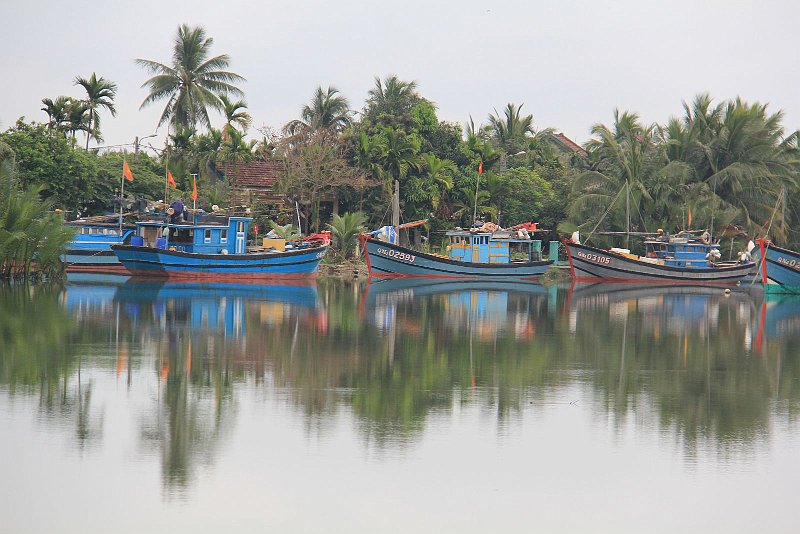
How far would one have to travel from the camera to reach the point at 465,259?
42.9 metres

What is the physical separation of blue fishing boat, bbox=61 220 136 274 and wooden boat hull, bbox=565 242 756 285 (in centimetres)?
1683

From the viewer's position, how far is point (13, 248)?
31469 millimetres

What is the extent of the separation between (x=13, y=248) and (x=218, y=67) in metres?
19.8

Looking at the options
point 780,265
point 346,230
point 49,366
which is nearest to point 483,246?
point 346,230

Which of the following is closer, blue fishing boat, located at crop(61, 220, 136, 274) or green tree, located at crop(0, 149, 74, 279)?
green tree, located at crop(0, 149, 74, 279)

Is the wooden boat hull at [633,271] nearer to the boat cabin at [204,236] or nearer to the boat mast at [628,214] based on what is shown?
the boat mast at [628,214]

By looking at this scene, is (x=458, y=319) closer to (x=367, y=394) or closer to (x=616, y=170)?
(x=367, y=394)

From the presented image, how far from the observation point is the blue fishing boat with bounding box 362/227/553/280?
134 ft

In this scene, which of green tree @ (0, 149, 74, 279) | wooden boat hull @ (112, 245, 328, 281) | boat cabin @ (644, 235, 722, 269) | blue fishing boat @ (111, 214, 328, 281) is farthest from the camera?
boat cabin @ (644, 235, 722, 269)

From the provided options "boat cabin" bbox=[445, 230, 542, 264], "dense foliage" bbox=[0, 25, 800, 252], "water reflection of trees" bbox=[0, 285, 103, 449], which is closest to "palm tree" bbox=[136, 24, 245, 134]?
"dense foliage" bbox=[0, 25, 800, 252]

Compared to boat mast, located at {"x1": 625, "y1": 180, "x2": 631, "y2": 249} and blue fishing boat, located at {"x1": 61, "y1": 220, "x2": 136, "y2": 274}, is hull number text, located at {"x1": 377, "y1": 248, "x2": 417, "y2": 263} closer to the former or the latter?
blue fishing boat, located at {"x1": 61, "y1": 220, "x2": 136, "y2": 274}

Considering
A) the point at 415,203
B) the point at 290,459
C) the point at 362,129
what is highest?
the point at 362,129

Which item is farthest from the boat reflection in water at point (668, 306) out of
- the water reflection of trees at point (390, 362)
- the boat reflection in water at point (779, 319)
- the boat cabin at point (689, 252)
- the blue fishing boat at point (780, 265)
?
the boat cabin at point (689, 252)

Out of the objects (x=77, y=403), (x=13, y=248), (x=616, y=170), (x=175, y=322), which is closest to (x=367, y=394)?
(x=77, y=403)
